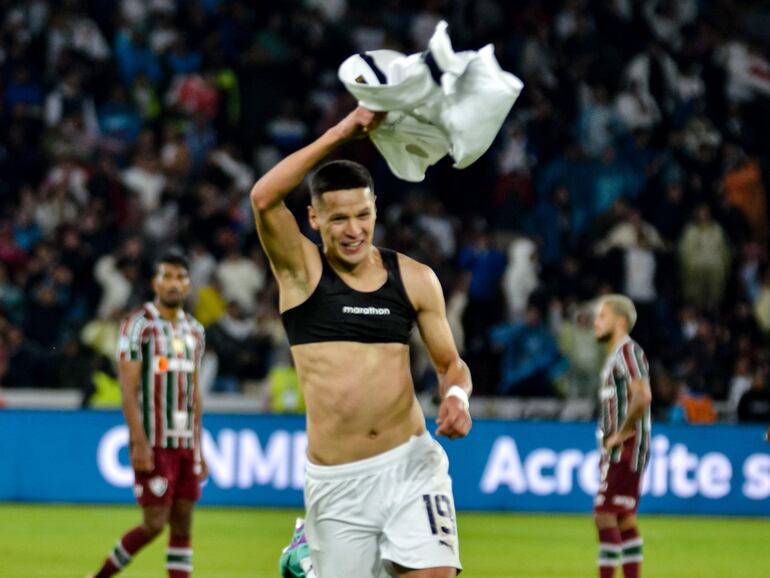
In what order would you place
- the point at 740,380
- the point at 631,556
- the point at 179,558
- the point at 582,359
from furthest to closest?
the point at 740,380, the point at 582,359, the point at 631,556, the point at 179,558

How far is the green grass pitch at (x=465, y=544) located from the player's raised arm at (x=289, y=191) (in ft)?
17.1

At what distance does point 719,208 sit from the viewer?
20.2 m

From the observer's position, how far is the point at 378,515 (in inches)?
237

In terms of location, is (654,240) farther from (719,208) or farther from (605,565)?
(605,565)

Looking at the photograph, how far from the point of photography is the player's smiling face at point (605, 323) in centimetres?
1052

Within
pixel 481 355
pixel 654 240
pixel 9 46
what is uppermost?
pixel 9 46

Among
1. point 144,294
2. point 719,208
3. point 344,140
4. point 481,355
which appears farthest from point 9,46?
point 344,140

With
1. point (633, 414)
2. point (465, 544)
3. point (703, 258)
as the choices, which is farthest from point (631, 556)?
point (703, 258)

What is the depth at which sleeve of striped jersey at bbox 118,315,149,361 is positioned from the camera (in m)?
9.82

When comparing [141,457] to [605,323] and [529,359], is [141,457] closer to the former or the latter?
[605,323]

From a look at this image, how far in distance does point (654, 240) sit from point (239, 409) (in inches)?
217

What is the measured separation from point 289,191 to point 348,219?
24 centimetres

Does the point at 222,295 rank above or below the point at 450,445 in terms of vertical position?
above

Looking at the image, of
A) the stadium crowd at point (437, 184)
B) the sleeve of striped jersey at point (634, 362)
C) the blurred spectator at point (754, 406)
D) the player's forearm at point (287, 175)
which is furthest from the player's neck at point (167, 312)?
the blurred spectator at point (754, 406)
